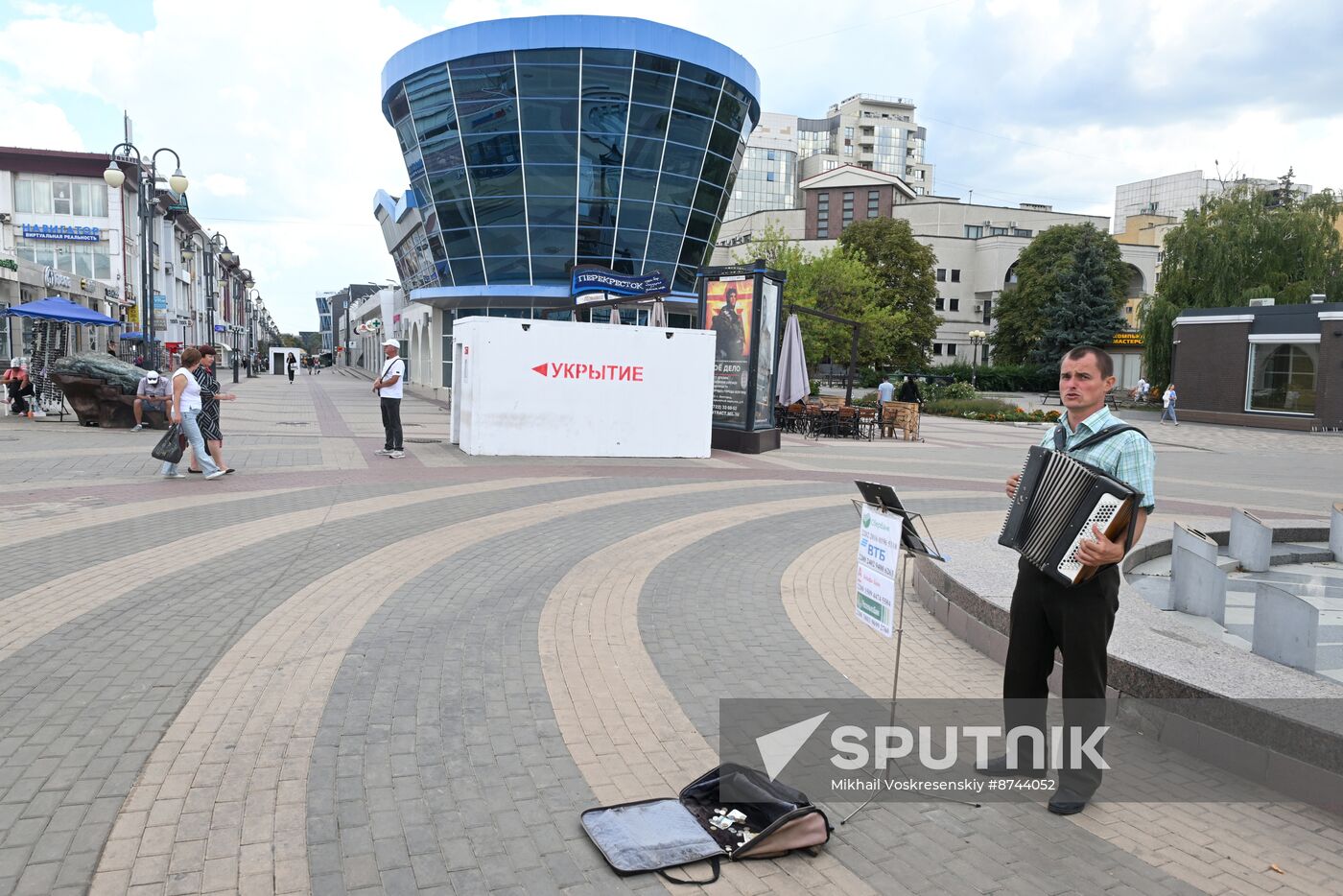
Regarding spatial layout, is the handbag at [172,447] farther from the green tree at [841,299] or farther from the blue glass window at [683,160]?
the green tree at [841,299]

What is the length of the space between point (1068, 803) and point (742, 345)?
571 inches

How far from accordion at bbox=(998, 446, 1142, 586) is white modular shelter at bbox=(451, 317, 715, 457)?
1209 centimetres

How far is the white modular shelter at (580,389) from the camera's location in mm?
15047

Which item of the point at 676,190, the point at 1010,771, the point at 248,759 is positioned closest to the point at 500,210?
the point at 676,190

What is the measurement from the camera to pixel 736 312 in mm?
17609

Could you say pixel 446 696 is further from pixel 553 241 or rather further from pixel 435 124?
pixel 435 124

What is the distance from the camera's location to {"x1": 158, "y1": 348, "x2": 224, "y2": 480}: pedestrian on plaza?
11.5 metres

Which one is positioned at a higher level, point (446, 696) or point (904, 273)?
point (904, 273)

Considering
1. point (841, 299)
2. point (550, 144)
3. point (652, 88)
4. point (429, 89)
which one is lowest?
point (841, 299)

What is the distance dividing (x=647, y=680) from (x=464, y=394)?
1169cm

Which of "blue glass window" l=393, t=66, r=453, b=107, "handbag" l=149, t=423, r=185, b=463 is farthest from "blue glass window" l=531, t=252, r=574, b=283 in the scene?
"handbag" l=149, t=423, r=185, b=463

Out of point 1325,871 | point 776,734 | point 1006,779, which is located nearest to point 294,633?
point 776,734

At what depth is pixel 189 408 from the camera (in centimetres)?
1159

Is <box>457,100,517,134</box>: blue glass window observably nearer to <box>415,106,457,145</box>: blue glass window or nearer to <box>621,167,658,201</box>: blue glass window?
<box>415,106,457,145</box>: blue glass window
